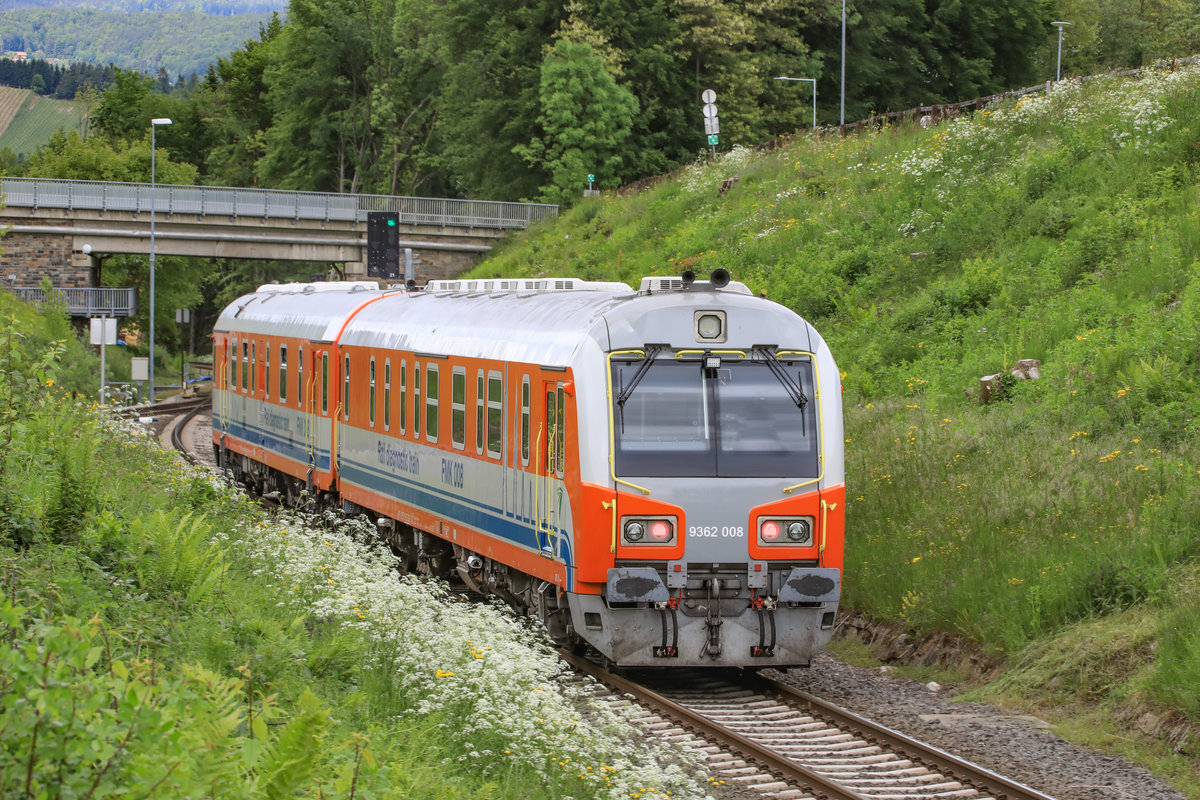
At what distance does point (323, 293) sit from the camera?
917 inches

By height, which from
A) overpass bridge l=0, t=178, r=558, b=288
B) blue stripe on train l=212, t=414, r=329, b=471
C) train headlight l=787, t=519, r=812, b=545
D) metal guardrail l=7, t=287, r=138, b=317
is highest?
overpass bridge l=0, t=178, r=558, b=288

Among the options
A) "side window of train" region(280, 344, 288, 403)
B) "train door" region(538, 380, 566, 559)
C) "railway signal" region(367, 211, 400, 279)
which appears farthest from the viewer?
"railway signal" region(367, 211, 400, 279)

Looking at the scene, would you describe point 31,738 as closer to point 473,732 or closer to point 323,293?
point 473,732

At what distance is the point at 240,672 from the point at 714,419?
16.9 feet

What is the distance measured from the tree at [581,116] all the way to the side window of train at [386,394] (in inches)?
1594

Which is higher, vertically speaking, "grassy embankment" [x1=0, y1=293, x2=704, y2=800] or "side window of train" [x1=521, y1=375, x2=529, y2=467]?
"side window of train" [x1=521, y1=375, x2=529, y2=467]

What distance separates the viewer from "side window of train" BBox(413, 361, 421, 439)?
16.9 m

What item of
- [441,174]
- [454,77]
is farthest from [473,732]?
[441,174]

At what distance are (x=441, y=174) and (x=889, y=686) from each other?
244 feet

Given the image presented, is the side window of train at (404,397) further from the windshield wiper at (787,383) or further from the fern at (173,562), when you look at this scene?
the fern at (173,562)

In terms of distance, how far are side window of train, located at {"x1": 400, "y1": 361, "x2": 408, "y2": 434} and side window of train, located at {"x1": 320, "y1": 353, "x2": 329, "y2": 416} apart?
3.50 meters

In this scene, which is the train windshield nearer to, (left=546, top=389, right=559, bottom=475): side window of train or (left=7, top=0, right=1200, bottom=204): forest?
(left=546, top=389, right=559, bottom=475): side window of train

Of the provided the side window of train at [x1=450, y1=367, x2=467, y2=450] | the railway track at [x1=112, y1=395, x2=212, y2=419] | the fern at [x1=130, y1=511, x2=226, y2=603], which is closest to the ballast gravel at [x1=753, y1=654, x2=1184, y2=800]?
the side window of train at [x1=450, y1=367, x2=467, y2=450]

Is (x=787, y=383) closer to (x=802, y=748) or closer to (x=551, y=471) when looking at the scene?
(x=551, y=471)
